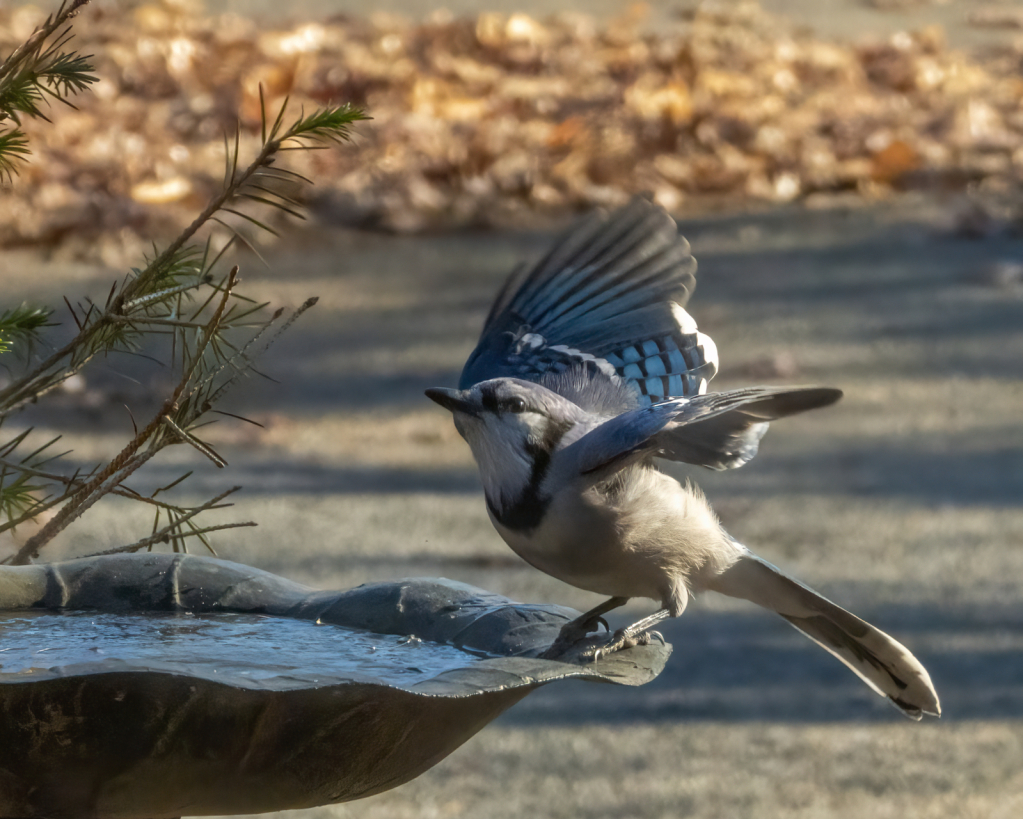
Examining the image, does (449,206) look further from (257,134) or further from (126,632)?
(126,632)

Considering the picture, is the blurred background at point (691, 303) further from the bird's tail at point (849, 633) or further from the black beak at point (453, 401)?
the black beak at point (453, 401)

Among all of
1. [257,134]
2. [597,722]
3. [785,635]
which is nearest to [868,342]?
[785,635]

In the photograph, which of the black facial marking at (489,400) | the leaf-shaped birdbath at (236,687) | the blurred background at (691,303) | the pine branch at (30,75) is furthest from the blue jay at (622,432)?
the pine branch at (30,75)

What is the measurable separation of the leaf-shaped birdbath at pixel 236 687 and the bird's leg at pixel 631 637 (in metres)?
0.04

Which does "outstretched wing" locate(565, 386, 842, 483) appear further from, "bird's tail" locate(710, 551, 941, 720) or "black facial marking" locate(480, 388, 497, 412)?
"bird's tail" locate(710, 551, 941, 720)

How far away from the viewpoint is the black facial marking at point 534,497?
2336 mm

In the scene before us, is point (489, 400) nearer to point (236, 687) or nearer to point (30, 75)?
point (236, 687)

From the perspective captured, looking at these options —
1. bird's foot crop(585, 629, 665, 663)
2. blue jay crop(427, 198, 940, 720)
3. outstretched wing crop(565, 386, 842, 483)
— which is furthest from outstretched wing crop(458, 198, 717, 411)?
bird's foot crop(585, 629, 665, 663)

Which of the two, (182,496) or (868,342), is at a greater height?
(868,342)

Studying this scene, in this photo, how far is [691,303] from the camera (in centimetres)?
718

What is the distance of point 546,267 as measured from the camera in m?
3.00

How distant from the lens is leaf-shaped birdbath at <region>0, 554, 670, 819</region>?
71.5 inches

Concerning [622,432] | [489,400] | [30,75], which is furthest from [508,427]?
[30,75]

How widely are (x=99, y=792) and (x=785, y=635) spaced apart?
306 centimetres
